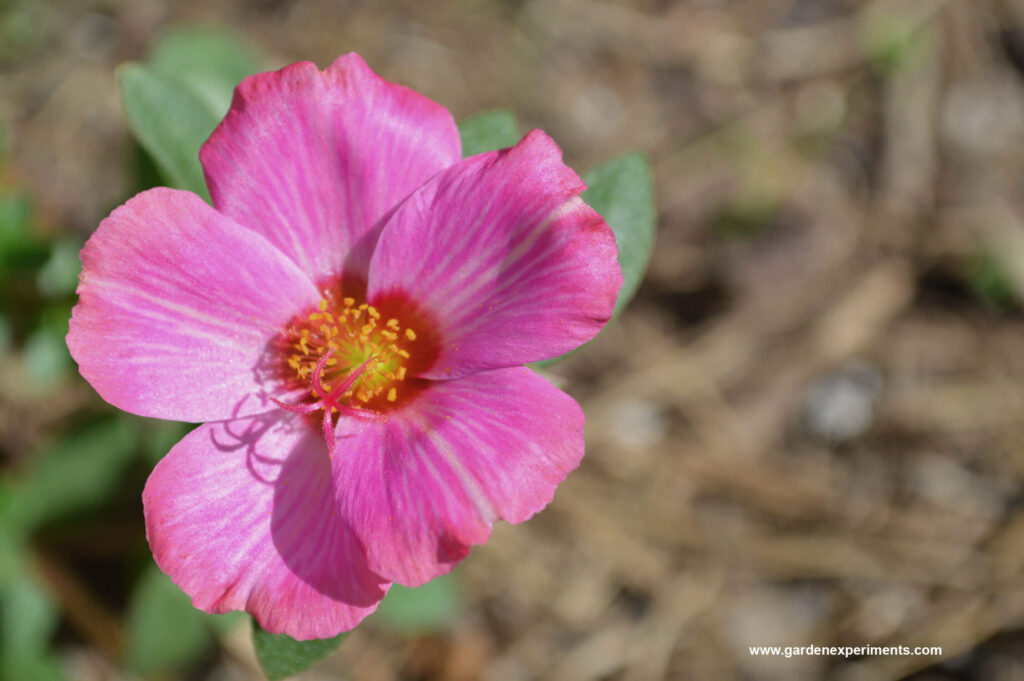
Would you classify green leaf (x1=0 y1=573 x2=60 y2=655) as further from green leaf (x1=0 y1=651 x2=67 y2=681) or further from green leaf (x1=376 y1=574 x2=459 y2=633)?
green leaf (x1=376 y1=574 x2=459 y2=633)

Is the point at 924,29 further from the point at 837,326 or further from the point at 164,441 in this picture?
the point at 164,441

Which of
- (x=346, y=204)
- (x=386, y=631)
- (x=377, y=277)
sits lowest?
(x=386, y=631)

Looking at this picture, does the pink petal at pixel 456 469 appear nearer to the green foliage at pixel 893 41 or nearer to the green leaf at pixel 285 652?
the green leaf at pixel 285 652

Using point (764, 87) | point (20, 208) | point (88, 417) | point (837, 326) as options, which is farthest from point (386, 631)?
point (764, 87)

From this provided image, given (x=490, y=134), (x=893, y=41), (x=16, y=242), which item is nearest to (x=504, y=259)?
(x=490, y=134)

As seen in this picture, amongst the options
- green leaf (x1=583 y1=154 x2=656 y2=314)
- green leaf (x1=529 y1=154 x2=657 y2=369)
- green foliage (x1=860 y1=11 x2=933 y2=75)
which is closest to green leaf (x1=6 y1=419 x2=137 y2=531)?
green leaf (x1=529 y1=154 x2=657 y2=369)

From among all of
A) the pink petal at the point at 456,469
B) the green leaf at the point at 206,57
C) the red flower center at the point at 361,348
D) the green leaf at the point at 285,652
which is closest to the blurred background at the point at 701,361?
the green leaf at the point at 206,57

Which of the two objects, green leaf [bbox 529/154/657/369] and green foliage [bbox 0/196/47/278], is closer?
green leaf [bbox 529/154/657/369]
